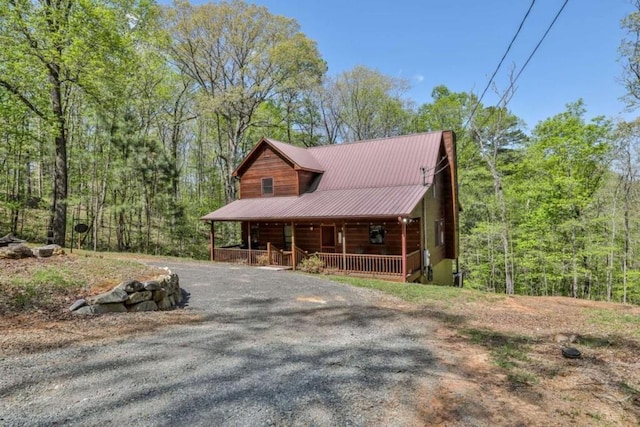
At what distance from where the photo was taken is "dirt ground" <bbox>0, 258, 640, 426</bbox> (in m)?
3.77

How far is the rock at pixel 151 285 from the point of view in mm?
7570

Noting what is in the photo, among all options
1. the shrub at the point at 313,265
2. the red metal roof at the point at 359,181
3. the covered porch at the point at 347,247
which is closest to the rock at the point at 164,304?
the shrub at the point at 313,265

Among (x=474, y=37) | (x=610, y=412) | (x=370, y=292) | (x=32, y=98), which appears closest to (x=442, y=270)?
(x=370, y=292)

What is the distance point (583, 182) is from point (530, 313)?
17002 mm

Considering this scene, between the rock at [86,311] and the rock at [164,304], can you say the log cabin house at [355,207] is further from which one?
the rock at [86,311]

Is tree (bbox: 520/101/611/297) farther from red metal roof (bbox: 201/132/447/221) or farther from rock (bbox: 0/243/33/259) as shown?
rock (bbox: 0/243/33/259)

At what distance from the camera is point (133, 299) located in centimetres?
728

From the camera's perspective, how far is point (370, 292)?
1061 centimetres

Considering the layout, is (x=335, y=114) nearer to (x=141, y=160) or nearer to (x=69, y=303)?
(x=141, y=160)

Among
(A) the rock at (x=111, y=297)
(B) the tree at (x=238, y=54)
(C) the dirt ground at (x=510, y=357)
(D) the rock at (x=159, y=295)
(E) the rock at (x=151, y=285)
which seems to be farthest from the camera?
(B) the tree at (x=238, y=54)

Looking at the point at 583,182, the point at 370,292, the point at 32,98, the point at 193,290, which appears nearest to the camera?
the point at 193,290

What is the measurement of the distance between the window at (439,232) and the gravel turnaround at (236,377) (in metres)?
11.7

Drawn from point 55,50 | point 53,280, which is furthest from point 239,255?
point 55,50

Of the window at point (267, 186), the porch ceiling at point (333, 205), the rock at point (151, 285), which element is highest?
the window at point (267, 186)
